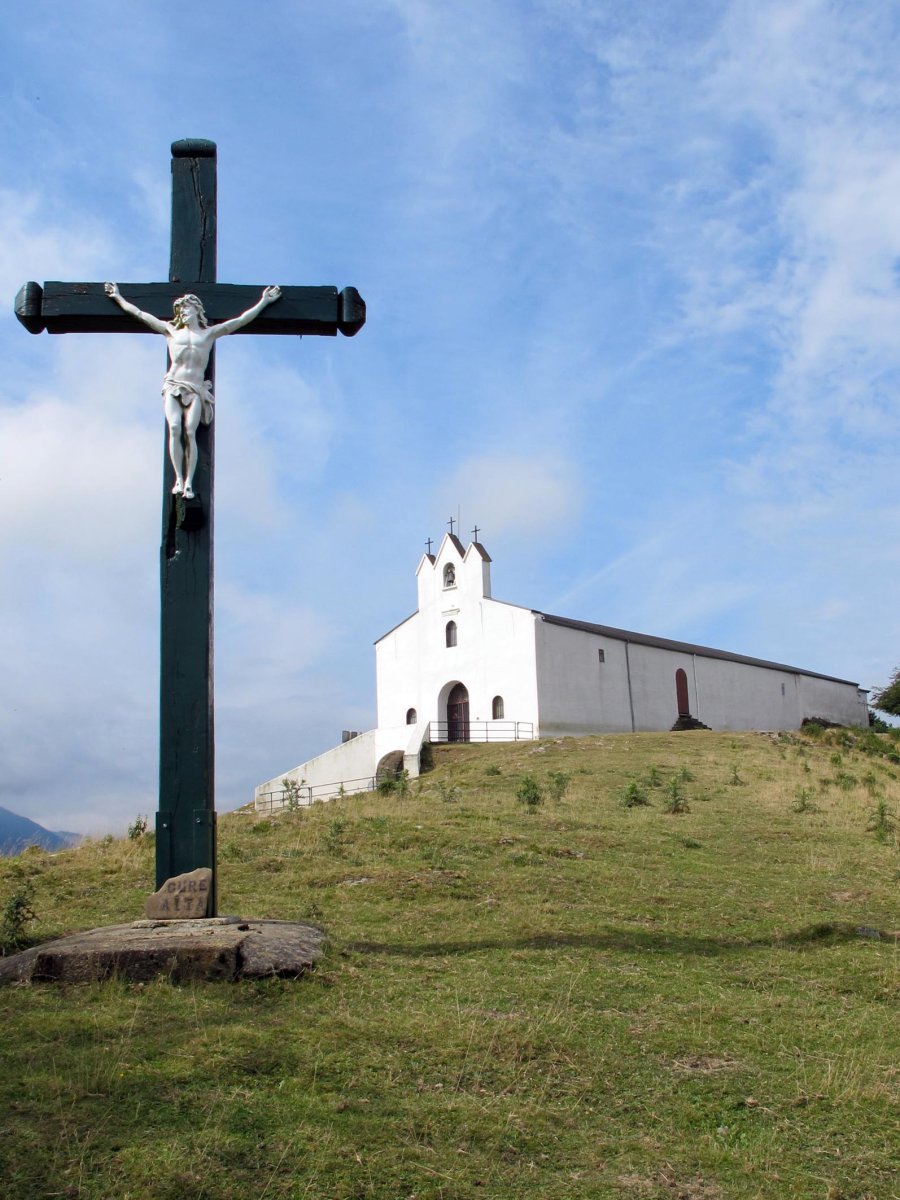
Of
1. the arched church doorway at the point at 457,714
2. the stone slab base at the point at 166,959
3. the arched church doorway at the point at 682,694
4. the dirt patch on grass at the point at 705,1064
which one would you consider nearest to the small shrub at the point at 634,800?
the stone slab base at the point at 166,959

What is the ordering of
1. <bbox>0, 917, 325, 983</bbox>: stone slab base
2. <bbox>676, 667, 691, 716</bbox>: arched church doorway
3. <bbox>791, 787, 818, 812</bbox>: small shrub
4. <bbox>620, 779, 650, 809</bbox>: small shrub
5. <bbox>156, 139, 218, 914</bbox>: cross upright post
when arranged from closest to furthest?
<bbox>0, 917, 325, 983</bbox>: stone slab base < <bbox>156, 139, 218, 914</bbox>: cross upright post < <bbox>791, 787, 818, 812</bbox>: small shrub < <bbox>620, 779, 650, 809</bbox>: small shrub < <bbox>676, 667, 691, 716</bbox>: arched church doorway

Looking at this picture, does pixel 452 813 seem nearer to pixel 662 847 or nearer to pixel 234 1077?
pixel 662 847

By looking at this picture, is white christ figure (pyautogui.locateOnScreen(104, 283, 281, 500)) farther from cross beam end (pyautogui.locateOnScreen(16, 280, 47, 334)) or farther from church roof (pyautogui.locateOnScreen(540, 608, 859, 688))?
church roof (pyautogui.locateOnScreen(540, 608, 859, 688))

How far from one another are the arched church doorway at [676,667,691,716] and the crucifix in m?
39.2

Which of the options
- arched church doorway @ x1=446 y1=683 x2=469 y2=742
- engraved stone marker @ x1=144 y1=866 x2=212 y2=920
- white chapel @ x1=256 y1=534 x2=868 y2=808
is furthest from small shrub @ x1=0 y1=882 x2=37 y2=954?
arched church doorway @ x1=446 y1=683 x2=469 y2=742

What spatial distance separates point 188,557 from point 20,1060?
3341 millimetres

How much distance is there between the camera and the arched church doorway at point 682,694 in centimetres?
4463

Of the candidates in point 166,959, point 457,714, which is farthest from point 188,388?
point 457,714

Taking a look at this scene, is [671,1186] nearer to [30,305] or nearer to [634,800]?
[30,305]

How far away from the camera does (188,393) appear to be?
694 cm

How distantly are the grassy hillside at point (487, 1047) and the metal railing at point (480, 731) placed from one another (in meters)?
27.4

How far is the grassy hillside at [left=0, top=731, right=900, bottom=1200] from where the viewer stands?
11.9 ft

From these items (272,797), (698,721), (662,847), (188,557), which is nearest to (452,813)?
(662,847)

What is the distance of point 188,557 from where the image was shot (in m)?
6.84
